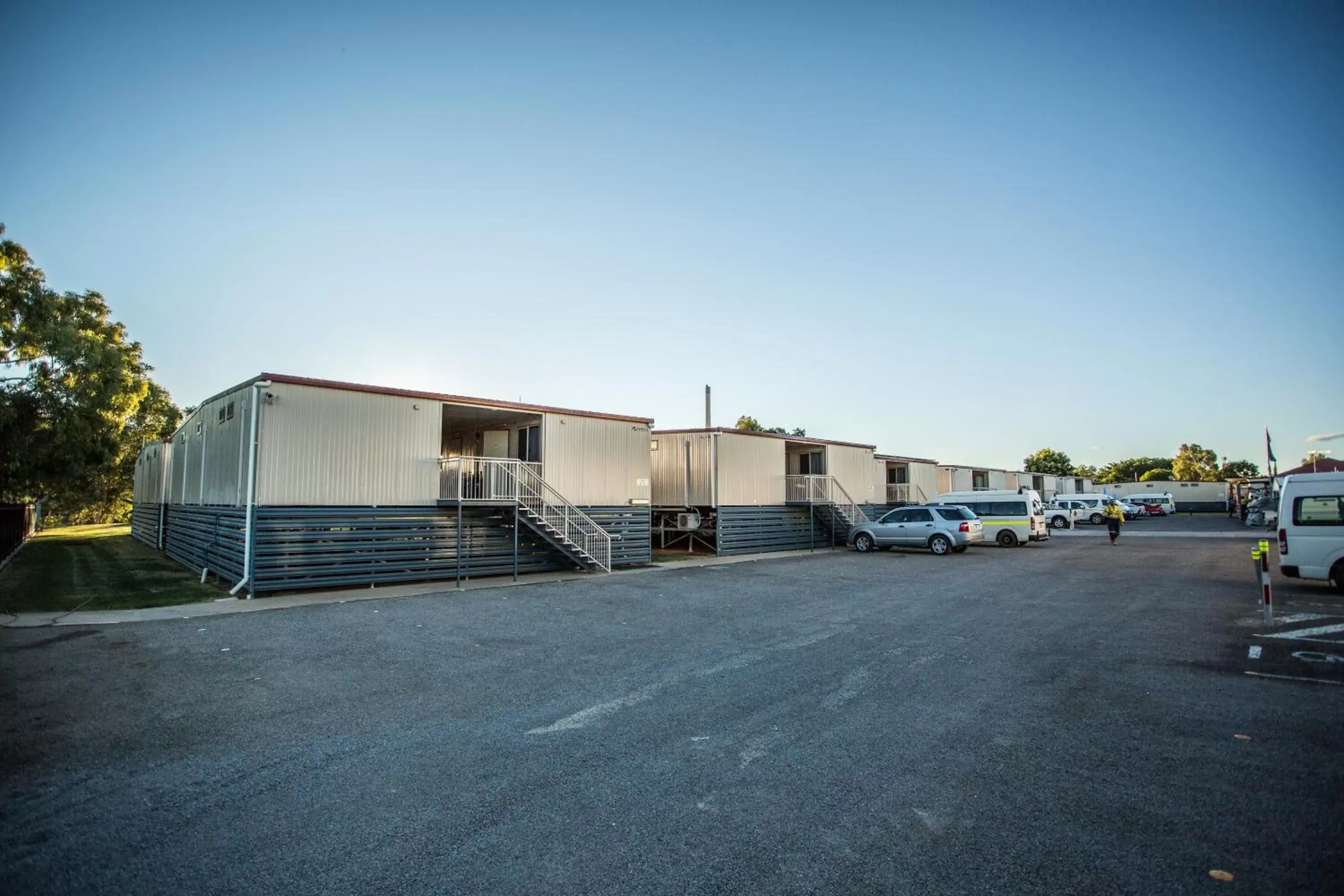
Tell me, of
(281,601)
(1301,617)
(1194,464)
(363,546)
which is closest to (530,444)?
(363,546)

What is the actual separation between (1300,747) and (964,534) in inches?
696

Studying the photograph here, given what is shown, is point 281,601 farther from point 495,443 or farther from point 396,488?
point 495,443

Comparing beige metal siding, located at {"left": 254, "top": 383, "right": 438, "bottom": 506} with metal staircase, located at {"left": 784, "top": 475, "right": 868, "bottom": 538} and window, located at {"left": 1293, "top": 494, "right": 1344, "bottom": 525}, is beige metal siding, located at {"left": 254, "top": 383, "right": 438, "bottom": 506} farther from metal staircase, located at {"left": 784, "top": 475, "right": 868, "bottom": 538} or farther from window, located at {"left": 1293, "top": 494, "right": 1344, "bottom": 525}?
window, located at {"left": 1293, "top": 494, "right": 1344, "bottom": 525}

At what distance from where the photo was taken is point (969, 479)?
40031mm

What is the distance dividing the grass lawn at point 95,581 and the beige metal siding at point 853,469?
2009 centimetres

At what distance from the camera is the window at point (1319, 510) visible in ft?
38.2

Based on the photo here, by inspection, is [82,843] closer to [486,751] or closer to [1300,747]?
[486,751]

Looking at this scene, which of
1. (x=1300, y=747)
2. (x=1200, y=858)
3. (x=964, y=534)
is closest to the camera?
(x=1200, y=858)

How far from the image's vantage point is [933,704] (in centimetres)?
568

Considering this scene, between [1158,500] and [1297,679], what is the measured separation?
58690 millimetres

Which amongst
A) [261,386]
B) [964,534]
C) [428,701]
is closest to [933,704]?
[428,701]

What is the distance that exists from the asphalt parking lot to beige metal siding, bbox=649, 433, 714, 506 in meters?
12.5

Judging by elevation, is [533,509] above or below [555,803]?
above

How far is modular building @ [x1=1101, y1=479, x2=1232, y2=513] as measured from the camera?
6041 centimetres
